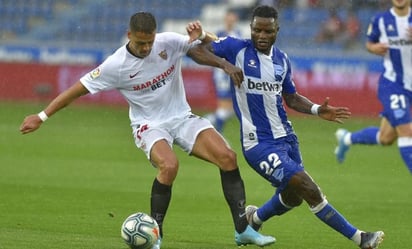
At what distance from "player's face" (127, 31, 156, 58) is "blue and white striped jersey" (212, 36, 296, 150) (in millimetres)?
712

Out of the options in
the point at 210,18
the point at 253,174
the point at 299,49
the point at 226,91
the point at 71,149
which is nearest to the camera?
the point at 253,174

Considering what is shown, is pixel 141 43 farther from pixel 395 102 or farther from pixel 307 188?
pixel 395 102

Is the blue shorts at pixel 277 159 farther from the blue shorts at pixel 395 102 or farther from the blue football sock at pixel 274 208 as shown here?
the blue shorts at pixel 395 102

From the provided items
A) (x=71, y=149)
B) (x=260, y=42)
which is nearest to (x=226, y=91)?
(x=71, y=149)

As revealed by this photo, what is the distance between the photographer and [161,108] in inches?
377

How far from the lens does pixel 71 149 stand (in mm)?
18578

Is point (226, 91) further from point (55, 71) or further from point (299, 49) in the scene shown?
point (55, 71)

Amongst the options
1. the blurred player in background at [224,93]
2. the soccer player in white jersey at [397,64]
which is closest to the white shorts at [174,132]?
the soccer player in white jersey at [397,64]

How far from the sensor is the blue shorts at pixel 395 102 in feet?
38.4

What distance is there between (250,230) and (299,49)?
16124mm

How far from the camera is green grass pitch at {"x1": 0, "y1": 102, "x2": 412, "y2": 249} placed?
10.1 meters

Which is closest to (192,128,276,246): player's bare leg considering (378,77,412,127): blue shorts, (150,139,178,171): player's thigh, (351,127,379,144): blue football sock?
(150,139,178,171): player's thigh

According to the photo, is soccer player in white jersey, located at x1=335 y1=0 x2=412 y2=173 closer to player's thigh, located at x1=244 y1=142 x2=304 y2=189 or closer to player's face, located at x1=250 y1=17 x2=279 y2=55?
player's face, located at x1=250 y1=17 x2=279 y2=55

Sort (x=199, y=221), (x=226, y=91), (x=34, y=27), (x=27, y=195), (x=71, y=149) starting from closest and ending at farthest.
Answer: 1. (x=199, y=221)
2. (x=27, y=195)
3. (x=71, y=149)
4. (x=226, y=91)
5. (x=34, y=27)
